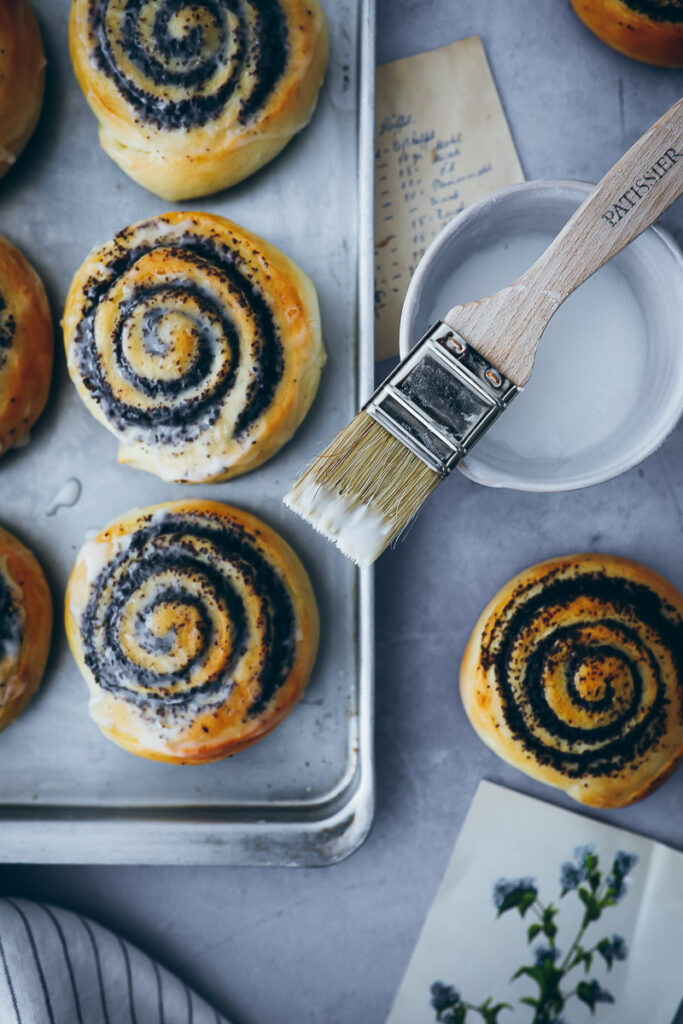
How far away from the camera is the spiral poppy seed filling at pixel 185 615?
0.88 meters

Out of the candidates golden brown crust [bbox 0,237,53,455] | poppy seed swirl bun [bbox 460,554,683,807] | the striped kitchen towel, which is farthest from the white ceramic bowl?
the striped kitchen towel

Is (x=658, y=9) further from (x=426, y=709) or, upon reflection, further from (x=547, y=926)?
(x=547, y=926)

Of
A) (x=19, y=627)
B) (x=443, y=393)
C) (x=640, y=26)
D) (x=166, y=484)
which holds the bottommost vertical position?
(x=19, y=627)

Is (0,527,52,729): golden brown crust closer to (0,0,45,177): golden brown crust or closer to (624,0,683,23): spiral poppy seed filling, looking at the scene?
(0,0,45,177): golden brown crust

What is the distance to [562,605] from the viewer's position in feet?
3.05

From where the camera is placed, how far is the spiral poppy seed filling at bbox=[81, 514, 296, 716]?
34.6 inches

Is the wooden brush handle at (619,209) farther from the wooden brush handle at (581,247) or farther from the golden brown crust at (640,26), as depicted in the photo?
the golden brown crust at (640,26)

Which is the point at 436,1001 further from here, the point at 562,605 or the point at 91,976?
the point at 562,605

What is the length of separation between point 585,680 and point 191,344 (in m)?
0.59

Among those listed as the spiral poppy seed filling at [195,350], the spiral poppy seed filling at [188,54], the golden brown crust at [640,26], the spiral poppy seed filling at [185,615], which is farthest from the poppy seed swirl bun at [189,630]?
the golden brown crust at [640,26]

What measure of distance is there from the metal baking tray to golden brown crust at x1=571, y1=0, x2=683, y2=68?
0.29 m

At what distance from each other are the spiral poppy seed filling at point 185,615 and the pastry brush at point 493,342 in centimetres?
23

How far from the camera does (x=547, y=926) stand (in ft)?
3.38

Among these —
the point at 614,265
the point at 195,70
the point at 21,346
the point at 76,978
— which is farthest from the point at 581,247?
the point at 76,978
